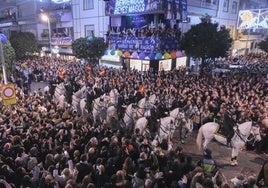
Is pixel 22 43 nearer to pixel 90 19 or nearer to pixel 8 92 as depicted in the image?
pixel 90 19

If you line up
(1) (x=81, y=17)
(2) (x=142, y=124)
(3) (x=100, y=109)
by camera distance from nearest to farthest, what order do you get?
1. (2) (x=142, y=124)
2. (3) (x=100, y=109)
3. (1) (x=81, y=17)

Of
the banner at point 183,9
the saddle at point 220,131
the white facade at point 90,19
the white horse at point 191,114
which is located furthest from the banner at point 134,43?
the saddle at point 220,131

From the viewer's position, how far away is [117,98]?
14.3m

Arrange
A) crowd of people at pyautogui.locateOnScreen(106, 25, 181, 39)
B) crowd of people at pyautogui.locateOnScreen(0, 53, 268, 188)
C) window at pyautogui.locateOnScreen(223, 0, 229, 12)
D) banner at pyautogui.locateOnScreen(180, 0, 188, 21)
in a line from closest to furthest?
crowd of people at pyautogui.locateOnScreen(0, 53, 268, 188)
crowd of people at pyautogui.locateOnScreen(106, 25, 181, 39)
banner at pyautogui.locateOnScreen(180, 0, 188, 21)
window at pyautogui.locateOnScreen(223, 0, 229, 12)

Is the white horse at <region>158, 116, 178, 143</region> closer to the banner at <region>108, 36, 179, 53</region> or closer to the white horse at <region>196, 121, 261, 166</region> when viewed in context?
the white horse at <region>196, 121, 261, 166</region>

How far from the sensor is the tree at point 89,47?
80.1ft

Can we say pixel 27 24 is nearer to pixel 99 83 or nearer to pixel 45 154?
pixel 99 83

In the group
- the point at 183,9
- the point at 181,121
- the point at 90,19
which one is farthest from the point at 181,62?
the point at 181,121

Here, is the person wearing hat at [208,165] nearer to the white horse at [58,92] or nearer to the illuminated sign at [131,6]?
the white horse at [58,92]

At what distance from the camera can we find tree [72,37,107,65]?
24422 mm

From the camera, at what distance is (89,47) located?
80.3ft

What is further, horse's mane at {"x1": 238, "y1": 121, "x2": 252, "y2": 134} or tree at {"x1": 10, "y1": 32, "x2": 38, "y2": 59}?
tree at {"x1": 10, "y1": 32, "x2": 38, "y2": 59}

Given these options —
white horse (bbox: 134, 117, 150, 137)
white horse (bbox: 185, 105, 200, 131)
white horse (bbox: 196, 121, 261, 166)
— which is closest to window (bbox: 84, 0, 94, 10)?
white horse (bbox: 185, 105, 200, 131)

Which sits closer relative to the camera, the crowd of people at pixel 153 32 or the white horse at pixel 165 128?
the white horse at pixel 165 128
